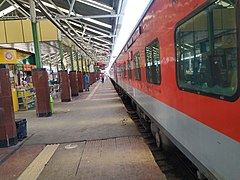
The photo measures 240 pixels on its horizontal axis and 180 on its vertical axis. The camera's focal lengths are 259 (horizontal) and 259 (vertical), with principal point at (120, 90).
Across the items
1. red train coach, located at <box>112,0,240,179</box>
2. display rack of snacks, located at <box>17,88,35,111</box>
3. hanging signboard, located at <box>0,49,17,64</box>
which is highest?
hanging signboard, located at <box>0,49,17,64</box>

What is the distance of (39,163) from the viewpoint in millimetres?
5012

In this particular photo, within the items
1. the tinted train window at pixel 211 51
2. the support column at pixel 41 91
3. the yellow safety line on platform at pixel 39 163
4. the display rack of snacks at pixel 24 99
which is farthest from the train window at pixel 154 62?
the display rack of snacks at pixel 24 99

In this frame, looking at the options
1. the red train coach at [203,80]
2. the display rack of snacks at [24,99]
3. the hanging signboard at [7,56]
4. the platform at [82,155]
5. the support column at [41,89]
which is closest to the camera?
the red train coach at [203,80]

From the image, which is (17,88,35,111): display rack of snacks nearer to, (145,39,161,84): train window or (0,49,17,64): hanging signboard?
→ (0,49,17,64): hanging signboard

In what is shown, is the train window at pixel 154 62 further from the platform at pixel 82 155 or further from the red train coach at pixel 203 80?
the platform at pixel 82 155

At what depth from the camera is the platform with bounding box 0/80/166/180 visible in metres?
4.32

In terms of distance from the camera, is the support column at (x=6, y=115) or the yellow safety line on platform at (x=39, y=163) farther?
the support column at (x=6, y=115)

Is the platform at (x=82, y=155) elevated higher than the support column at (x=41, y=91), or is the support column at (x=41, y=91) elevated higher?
the support column at (x=41, y=91)

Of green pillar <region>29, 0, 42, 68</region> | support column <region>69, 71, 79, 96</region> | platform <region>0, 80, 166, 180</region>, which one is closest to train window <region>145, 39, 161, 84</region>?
platform <region>0, 80, 166, 180</region>

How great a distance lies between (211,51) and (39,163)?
4.02 meters

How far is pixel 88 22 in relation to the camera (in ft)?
66.4

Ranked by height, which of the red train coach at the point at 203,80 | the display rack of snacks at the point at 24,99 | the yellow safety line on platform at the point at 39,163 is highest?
the red train coach at the point at 203,80

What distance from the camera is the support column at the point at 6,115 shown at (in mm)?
6453

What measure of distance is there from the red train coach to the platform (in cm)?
106
